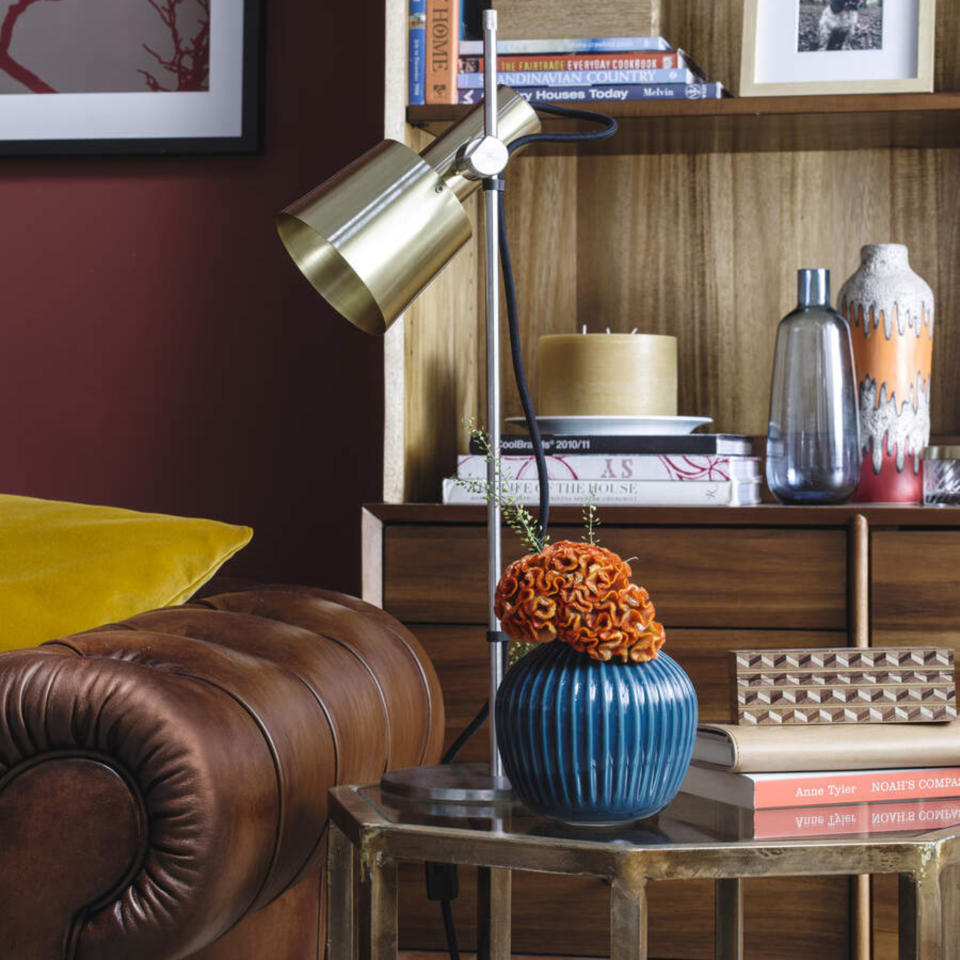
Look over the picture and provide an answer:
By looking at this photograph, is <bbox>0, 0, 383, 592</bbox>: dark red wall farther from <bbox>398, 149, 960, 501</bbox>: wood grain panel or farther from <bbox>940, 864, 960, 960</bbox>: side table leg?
<bbox>940, 864, 960, 960</bbox>: side table leg

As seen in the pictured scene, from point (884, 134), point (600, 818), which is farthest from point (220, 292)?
point (600, 818)

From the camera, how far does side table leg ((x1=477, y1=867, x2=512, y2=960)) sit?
135 cm

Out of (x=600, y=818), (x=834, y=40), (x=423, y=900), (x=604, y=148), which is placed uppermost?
(x=834, y=40)

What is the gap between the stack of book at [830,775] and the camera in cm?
103

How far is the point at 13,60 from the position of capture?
2.21 m

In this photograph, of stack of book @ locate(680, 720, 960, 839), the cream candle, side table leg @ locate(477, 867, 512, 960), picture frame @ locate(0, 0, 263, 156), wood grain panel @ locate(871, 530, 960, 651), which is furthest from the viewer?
picture frame @ locate(0, 0, 263, 156)

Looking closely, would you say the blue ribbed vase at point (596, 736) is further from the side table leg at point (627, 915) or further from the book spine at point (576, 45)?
the book spine at point (576, 45)

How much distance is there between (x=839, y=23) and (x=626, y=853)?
139 centimetres

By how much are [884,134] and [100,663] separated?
1.45m

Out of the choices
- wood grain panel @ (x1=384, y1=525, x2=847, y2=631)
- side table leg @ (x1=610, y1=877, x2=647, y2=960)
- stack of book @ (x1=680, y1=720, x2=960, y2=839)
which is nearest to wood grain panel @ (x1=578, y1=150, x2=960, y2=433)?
wood grain panel @ (x1=384, y1=525, x2=847, y2=631)

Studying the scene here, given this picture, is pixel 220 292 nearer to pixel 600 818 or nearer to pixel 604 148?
pixel 604 148

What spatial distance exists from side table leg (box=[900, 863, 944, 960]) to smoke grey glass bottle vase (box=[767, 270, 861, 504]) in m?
0.84

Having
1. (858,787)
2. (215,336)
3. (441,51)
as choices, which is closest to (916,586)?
(858,787)

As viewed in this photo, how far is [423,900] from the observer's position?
1.72 metres
